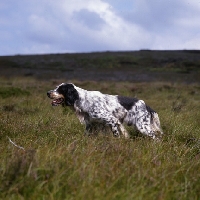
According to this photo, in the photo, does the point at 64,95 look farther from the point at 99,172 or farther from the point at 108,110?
the point at 99,172

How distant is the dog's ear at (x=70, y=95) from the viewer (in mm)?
8277

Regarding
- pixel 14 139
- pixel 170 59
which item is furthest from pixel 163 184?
pixel 170 59

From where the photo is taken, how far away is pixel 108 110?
815 cm

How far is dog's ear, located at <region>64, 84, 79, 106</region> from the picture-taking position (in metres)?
8.28

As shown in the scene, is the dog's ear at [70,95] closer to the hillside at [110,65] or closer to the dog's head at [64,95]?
the dog's head at [64,95]

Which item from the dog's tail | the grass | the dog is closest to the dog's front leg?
the dog

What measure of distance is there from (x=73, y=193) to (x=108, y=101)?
175 inches

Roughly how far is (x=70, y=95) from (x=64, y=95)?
152mm

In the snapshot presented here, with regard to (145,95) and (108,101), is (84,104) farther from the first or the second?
(145,95)

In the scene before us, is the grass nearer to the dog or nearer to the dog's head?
the dog

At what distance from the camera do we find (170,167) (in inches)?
201

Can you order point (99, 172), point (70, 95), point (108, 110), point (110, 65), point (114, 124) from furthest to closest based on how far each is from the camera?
1. point (110, 65)
2. point (70, 95)
3. point (108, 110)
4. point (114, 124)
5. point (99, 172)

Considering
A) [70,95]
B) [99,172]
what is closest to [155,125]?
[70,95]

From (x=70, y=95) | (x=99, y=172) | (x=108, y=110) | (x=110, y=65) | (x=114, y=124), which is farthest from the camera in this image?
(x=110, y=65)
